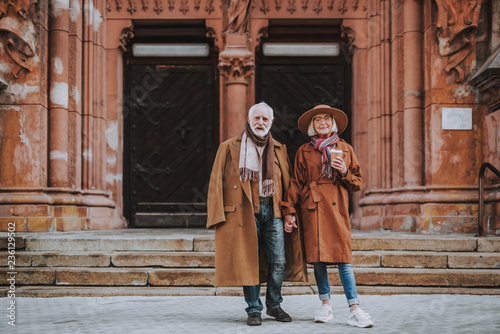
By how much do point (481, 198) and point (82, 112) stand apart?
606cm

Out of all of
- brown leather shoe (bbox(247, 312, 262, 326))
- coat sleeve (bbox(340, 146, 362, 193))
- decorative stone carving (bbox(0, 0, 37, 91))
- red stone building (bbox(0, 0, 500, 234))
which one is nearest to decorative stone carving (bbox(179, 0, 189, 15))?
red stone building (bbox(0, 0, 500, 234))

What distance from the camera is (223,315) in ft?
16.2

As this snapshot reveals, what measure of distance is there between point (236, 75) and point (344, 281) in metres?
5.93

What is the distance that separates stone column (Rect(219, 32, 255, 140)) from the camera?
9914mm

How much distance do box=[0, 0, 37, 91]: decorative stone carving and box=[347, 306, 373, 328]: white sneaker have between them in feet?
21.0

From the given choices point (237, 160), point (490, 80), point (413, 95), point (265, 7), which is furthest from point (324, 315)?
point (265, 7)

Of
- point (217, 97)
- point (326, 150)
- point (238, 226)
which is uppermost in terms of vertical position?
point (217, 97)

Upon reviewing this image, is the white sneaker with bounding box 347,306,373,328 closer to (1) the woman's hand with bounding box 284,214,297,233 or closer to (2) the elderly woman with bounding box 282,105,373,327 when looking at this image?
(2) the elderly woman with bounding box 282,105,373,327

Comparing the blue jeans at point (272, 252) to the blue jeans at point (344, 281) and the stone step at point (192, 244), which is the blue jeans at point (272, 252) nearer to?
the blue jeans at point (344, 281)

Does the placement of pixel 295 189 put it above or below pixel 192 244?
above

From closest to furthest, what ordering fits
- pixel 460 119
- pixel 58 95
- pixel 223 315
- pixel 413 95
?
pixel 223 315
pixel 460 119
pixel 58 95
pixel 413 95

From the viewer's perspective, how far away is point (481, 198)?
748 centimetres


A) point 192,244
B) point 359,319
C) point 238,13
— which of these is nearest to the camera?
point 359,319

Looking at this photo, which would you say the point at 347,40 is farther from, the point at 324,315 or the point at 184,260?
the point at 324,315
